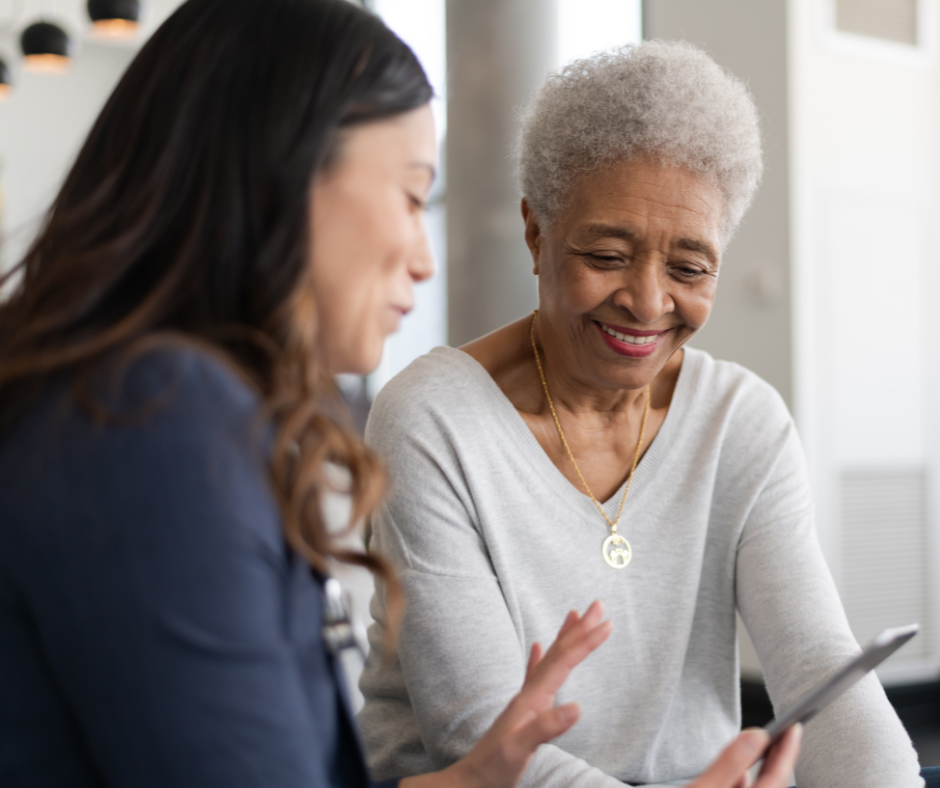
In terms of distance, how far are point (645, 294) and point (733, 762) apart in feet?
2.33

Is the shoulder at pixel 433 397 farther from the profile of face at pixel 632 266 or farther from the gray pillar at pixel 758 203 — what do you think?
the gray pillar at pixel 758 203

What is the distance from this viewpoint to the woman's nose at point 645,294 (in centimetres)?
137

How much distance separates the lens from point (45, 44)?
4.23 metres

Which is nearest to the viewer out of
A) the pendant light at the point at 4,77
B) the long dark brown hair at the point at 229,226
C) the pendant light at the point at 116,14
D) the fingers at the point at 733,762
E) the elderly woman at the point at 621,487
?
the long dark brown hair at the point at 229,226

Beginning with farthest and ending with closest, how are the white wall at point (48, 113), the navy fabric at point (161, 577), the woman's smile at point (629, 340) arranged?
the white wall at point (48, 113) < the woman's smile at point (629, 340) < the navy fabric at point (161, 577)

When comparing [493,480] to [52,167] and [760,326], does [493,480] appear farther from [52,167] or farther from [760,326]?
[52,167]

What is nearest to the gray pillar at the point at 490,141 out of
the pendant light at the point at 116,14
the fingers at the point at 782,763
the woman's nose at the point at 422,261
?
the woman's nose at the point at 422,261

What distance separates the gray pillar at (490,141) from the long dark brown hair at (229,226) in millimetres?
1757

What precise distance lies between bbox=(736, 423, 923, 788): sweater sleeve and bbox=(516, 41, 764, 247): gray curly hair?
414mm

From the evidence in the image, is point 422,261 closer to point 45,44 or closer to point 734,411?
point 734,411

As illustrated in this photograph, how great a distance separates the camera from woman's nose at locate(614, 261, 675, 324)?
53.9 inches

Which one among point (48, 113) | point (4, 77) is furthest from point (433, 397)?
point (48, 113)

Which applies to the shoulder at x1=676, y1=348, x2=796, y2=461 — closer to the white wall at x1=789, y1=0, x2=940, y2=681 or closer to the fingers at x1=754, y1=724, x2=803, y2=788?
the fingers at x1=754, y1=724, x2=803, y2=788

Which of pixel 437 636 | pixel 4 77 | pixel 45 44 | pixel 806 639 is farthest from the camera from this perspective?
pixel 4 77
